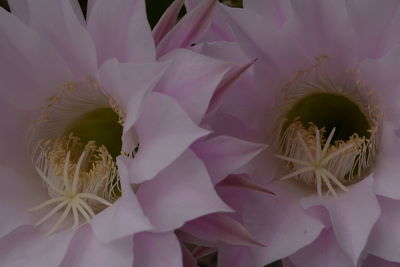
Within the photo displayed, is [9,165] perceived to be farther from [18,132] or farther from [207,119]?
[207,119]

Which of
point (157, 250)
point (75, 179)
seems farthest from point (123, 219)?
point (75, 179)

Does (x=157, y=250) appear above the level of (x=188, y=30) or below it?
below

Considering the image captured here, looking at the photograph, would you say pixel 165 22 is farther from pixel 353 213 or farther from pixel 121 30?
pixel 353 213

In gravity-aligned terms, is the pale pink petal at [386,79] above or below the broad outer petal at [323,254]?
above

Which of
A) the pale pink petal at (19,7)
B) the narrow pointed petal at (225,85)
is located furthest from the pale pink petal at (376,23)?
the pale pink petal at (19,7)

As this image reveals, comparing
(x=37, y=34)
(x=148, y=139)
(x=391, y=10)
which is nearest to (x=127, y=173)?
(x=148, y=139)

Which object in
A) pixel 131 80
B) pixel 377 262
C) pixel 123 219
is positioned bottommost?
pixel 377 262

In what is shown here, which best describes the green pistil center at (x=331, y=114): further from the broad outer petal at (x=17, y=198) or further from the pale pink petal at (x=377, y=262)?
the broad outer petal at (x=17, y=198)

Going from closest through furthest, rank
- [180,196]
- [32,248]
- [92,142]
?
[180,196] → [32,248] → [92,142]
